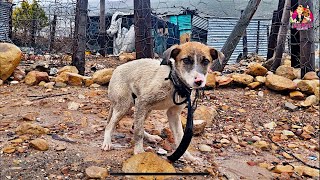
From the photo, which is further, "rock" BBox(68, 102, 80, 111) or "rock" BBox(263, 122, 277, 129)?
"rock" BBox(68, 102, 80, 111)

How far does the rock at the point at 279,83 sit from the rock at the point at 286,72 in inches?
17.0

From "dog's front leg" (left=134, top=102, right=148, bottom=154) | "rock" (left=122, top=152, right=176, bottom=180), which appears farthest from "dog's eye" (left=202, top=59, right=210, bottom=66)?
"rock" (left=122, top=152, right=176, bottom=180)

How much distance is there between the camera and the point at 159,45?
10.3 meters

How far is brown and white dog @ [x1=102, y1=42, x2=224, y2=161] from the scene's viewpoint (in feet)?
8.67

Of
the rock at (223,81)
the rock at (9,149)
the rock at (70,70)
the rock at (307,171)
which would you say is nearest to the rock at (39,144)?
the rock at (9,149)

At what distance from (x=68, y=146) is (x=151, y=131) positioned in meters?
1.03

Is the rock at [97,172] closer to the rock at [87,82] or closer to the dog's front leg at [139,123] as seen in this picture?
the dog's front leg at [139,123]

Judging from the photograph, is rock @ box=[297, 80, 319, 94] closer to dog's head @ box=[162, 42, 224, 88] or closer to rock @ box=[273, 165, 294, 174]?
rock @ box=[273, 165, 294, 174]

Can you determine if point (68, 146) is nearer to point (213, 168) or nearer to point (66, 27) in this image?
point (213, 168)

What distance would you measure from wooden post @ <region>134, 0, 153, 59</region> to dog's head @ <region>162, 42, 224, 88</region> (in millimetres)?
2613

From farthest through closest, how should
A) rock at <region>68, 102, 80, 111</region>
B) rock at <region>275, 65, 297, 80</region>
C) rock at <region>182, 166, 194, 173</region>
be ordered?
rock at <region>275, 65, 297, 80</region> → rock at <region>68, 102, 80, 111</region> → rock at <region>182, 166, 194, 173</region>

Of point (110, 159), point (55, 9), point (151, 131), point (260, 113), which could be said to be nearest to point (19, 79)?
point (55, 9)

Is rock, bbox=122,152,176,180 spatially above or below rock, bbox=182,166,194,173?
above

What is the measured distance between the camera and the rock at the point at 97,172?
8.55 feet
